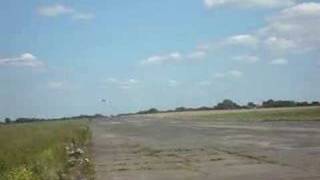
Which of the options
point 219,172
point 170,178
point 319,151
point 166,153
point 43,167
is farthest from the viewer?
point 166,153

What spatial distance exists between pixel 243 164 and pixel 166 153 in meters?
8.58

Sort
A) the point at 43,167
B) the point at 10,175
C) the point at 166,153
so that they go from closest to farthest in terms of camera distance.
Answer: the point at 10,175
the point at 43,167
the point at 166,153

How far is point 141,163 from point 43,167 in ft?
28.9

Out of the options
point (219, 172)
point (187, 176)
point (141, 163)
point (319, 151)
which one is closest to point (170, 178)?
point (187, 176)

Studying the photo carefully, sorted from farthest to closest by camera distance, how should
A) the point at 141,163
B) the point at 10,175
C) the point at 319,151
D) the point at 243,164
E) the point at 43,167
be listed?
the point at 319,151, the point at 141,163, the point at 243,164, the point at 43,167, the point at 10,175

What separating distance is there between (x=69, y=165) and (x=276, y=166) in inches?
313

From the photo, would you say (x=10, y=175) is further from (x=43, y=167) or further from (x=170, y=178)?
(x=170, y=178)

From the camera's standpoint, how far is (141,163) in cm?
2575

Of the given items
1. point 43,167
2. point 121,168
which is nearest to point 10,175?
point 43,167

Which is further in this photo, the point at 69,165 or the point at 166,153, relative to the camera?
the point at 166,153

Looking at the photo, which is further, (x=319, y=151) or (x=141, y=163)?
(x=319, y=151)

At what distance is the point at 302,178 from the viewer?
17.9 meters

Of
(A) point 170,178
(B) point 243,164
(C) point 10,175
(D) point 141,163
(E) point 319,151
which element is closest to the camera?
(C) point 10,175

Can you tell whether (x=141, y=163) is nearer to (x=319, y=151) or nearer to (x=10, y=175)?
(x=319, y=151)
